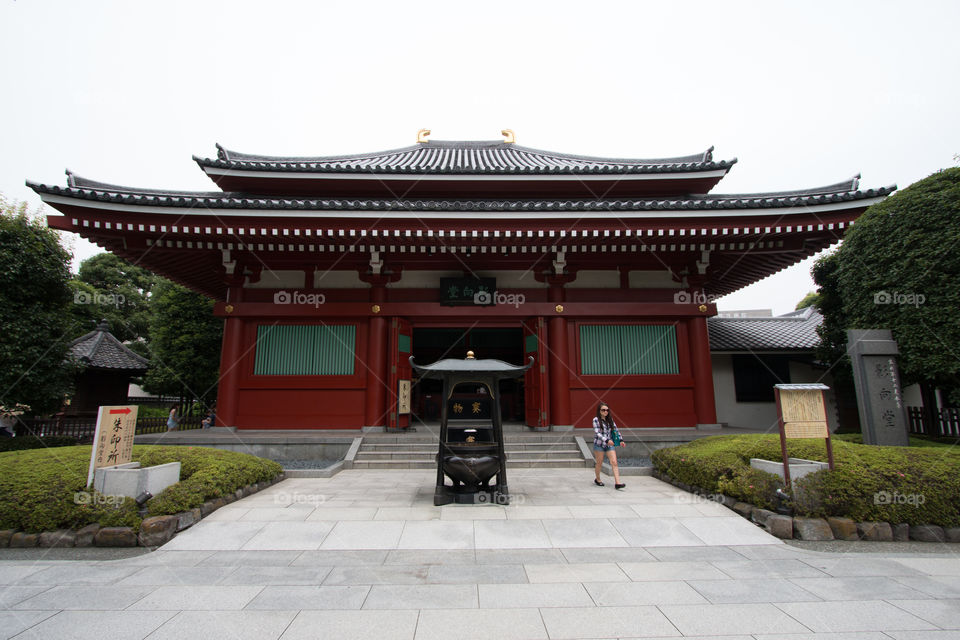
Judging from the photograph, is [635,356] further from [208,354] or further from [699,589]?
[208,354]

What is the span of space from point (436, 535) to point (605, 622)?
2666 mm

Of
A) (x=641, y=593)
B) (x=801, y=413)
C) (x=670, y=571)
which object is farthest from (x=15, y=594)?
(x=801, y=413)

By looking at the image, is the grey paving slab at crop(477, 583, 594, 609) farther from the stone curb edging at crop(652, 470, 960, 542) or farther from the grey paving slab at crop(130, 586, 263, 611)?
the stone curb edging at crop(652, 470, 960, 542)

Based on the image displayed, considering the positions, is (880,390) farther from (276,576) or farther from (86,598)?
(86,598)

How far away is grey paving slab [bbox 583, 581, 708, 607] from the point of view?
3932 millimetres

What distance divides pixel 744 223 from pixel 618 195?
471 cm

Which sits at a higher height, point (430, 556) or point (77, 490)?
point (77, 490)

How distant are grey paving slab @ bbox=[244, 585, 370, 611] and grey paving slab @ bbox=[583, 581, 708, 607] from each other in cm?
225

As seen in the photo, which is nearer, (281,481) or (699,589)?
(699,589)

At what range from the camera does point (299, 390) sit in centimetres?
1184

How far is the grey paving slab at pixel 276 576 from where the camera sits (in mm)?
4359

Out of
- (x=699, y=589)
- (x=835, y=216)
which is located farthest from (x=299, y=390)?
(x=835, y=216)

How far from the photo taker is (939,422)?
11.0m

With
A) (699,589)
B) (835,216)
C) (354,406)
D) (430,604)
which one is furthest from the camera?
(354,406)
